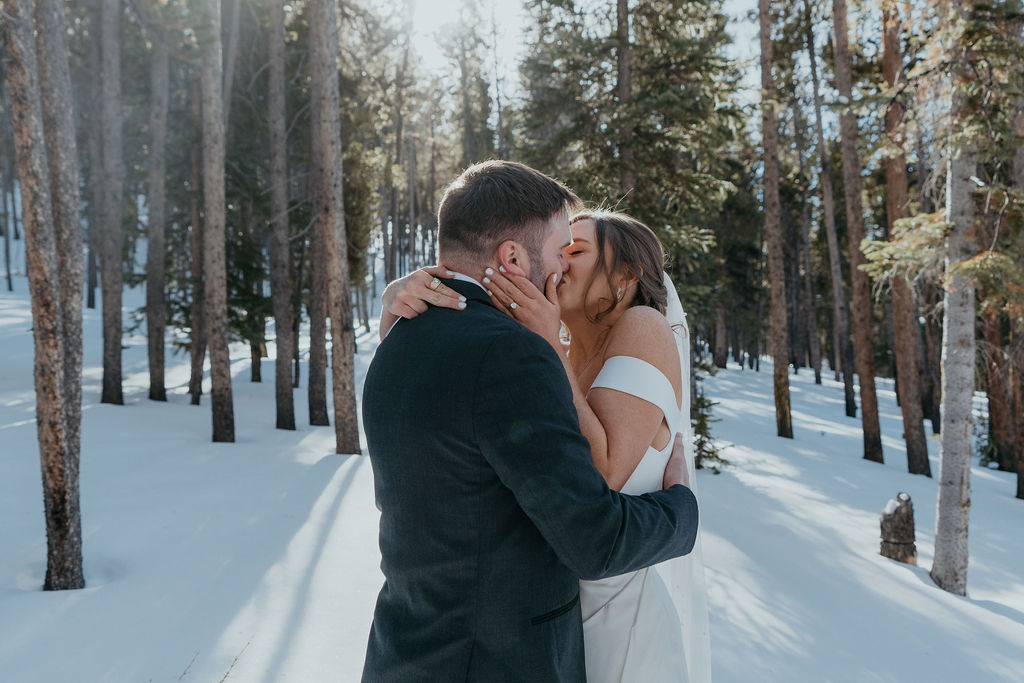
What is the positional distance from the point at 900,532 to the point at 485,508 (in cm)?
809

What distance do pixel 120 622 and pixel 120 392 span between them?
1195 centimetres

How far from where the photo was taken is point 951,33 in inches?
274

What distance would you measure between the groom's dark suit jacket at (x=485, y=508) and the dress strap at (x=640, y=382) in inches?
12.8

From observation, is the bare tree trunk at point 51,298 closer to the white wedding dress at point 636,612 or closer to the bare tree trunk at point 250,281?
the white wedding dress at point 636,612

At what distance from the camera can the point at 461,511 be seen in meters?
1.51

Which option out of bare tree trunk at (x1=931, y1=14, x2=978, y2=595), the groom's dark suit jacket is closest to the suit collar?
the groom's dark suit jacket

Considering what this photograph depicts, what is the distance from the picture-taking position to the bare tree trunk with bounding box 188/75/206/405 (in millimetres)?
15969

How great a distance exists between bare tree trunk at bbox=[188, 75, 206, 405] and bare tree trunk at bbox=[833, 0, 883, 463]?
14.0m

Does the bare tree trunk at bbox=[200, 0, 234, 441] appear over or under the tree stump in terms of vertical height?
over

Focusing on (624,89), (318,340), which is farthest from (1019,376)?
(318,340)

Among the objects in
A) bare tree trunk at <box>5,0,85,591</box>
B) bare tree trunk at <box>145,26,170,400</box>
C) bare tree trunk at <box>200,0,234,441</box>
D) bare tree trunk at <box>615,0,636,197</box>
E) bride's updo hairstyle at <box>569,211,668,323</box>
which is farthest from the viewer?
bare tree trunk at <box>145,26,170,400</box>

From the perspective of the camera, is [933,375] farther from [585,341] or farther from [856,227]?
[585,341]

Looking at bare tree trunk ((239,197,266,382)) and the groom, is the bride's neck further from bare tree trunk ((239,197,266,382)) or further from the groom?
bare tree trunk ((239,197,266,382))

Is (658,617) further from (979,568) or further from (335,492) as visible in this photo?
(979,568)
